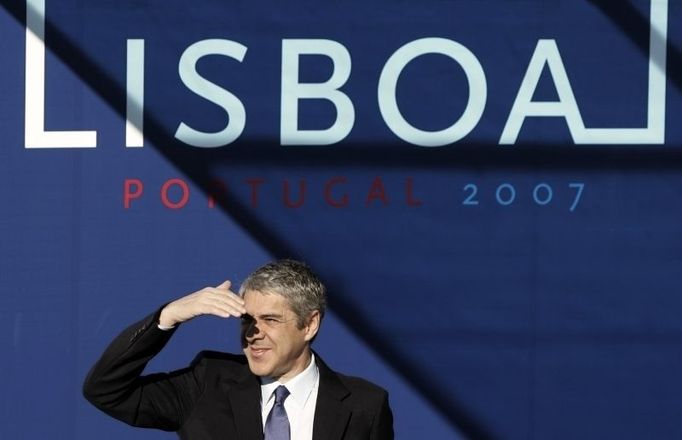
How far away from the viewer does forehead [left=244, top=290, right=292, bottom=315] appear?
11.4 feet

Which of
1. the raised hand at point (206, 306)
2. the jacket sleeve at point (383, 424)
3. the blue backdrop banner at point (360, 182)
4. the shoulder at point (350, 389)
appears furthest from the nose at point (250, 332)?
the blue backdrop banner at point (360, 182)

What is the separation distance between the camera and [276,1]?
5.40 metres

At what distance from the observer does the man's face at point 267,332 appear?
137 inches

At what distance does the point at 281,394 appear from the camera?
354 centimetres

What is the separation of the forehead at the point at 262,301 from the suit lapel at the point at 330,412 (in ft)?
0.80

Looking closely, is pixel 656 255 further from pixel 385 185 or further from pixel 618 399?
pixel 385 185

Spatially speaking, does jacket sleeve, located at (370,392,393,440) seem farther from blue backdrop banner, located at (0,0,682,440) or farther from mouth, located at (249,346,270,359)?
blue backdrop banner, located at (0,0,682,440)

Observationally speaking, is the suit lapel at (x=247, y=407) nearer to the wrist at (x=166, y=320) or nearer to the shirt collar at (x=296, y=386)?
the shirt collar at (x=296, y=386)

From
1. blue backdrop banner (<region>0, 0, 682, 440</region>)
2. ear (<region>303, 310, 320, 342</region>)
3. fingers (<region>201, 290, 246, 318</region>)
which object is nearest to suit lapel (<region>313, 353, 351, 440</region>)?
ear (<region>303, 310, 320, 342</region>)

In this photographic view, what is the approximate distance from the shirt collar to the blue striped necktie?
23 millimetres

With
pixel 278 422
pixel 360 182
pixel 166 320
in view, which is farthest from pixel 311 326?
pixel 360 182

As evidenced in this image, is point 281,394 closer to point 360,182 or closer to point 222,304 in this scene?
point 222,304

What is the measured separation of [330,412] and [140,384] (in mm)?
475

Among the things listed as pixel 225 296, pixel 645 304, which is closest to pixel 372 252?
A: pixel 645 304
